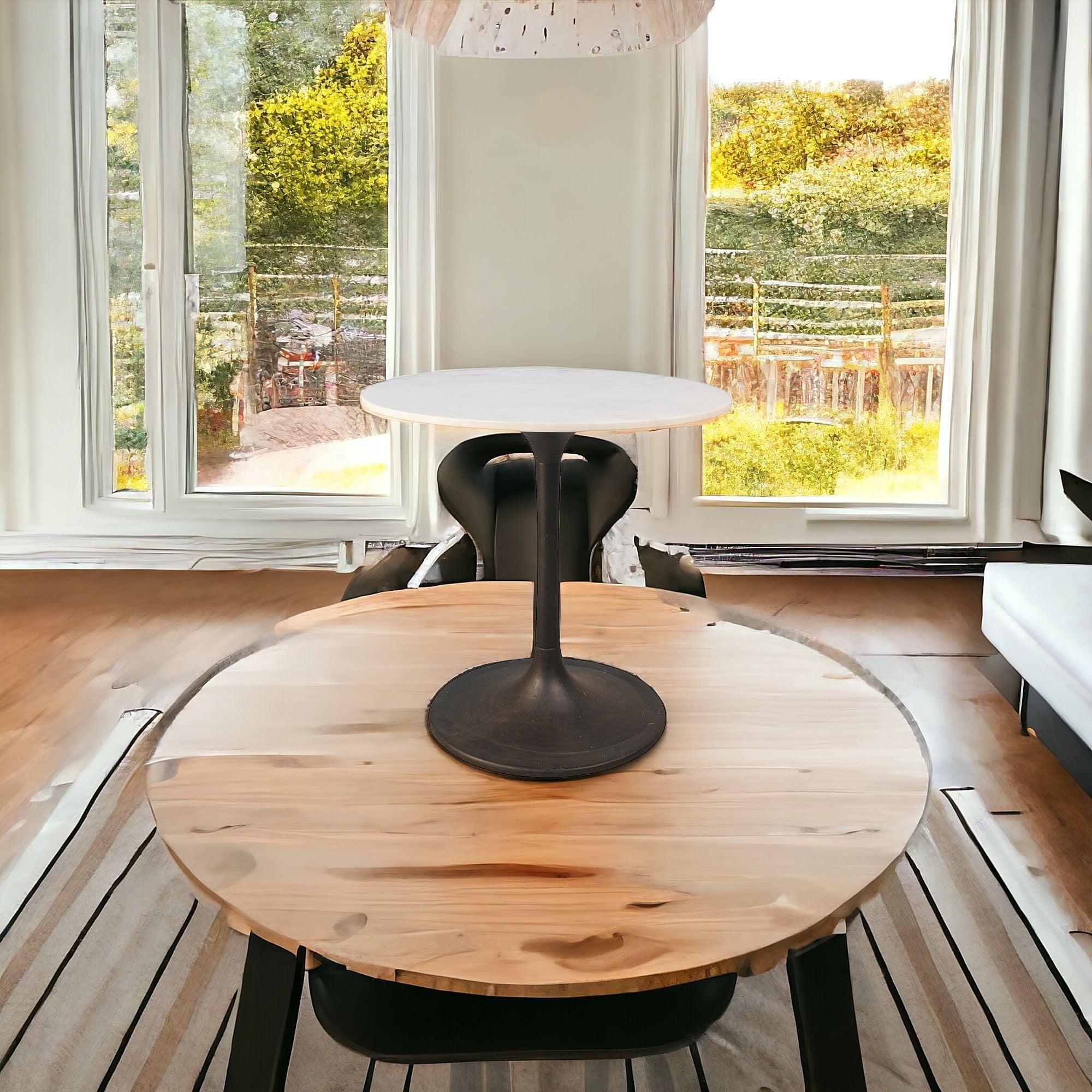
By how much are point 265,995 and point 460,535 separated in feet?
4.77

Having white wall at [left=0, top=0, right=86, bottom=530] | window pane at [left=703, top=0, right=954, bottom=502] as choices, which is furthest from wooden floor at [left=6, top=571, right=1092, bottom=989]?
window pane at [left=703, top=0, right=954, bottom=502]

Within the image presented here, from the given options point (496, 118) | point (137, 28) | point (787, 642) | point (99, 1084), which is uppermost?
point (137, 28)

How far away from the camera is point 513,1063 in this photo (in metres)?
1.46

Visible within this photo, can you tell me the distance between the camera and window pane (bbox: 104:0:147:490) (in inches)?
136

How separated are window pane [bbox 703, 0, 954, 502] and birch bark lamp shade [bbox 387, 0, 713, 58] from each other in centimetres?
223

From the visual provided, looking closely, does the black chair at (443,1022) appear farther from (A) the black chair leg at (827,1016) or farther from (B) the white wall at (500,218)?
(B) the white wall at (500,218)

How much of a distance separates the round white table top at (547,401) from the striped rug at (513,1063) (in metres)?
0.90

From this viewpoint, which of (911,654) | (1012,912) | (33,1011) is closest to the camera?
(33,1011)

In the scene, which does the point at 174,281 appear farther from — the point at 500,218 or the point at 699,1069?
the point at 699,1069

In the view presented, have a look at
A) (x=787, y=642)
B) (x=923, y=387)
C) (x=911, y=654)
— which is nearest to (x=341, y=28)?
(x=923, y=387)

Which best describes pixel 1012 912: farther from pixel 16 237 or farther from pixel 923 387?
pixel 16 237

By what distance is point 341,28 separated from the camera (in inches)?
136

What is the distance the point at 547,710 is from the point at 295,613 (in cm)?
228

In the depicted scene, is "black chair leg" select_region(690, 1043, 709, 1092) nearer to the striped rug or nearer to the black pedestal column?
the striped rug
